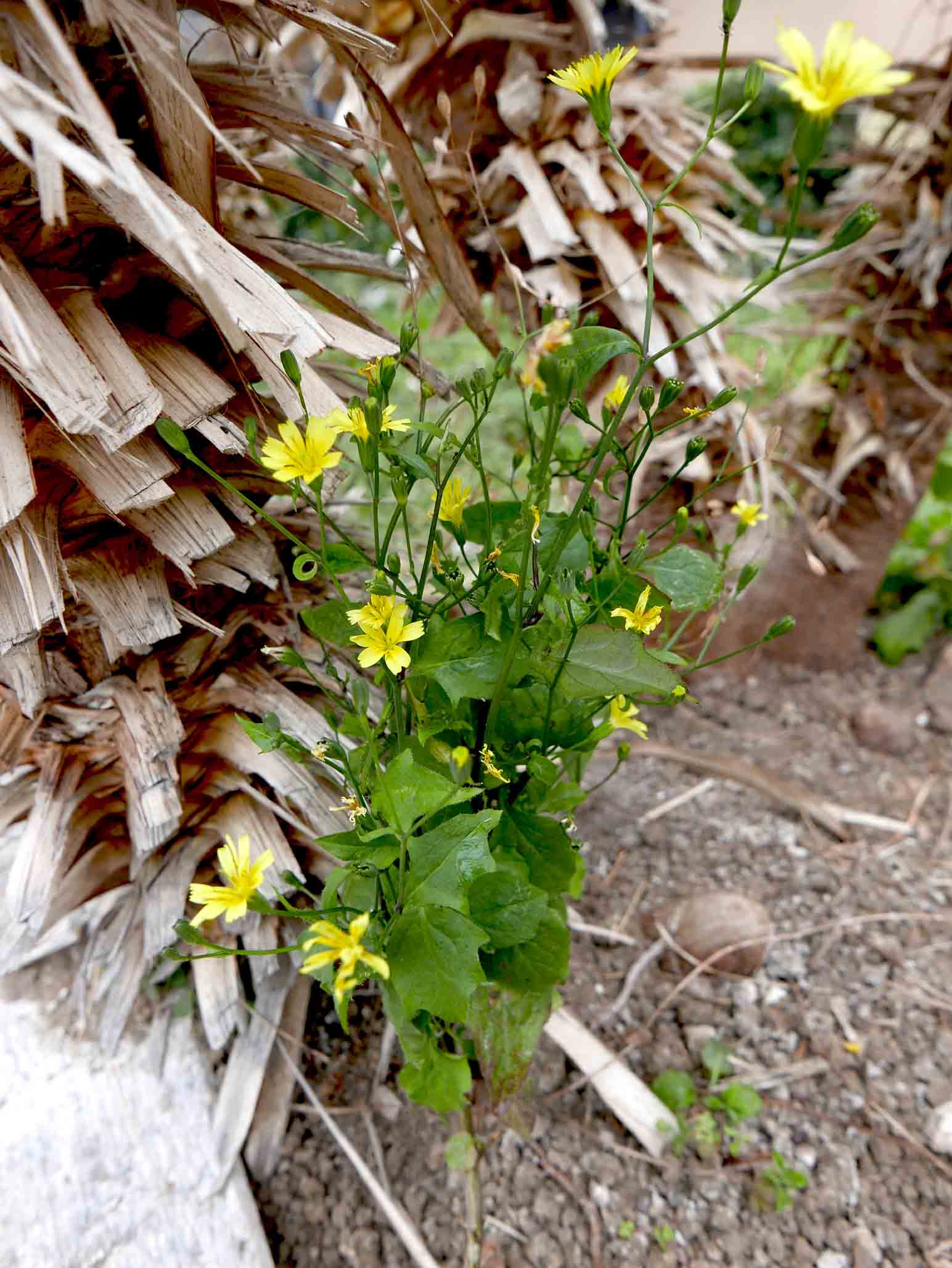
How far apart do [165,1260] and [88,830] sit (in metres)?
0.45

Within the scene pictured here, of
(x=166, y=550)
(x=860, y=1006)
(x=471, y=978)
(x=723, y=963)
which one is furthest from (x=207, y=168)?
(x=860, y=1006)

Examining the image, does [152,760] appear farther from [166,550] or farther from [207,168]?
[207,168]

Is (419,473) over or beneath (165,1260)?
over

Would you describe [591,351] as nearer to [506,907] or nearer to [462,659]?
[462,659]

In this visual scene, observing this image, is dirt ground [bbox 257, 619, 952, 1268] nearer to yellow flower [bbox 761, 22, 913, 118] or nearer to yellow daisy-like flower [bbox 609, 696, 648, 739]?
yellow daisy-like flower [bbox 609, 696, 648, 739]

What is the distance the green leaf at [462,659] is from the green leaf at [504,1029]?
0.32 m

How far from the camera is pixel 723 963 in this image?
123cm

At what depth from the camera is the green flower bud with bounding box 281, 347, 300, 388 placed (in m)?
0.63

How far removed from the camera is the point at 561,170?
1383 mm

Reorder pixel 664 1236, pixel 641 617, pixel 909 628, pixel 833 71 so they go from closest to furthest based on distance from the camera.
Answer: pixel 833 71
pixel 641 617
pixel 664 1236
pixel 909 628

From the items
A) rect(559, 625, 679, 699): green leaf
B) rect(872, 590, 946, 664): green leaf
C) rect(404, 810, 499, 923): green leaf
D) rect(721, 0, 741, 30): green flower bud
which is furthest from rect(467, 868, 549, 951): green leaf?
rect(872, 590, 946, 664): green leaf

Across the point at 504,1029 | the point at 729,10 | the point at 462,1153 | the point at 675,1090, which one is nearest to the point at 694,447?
the point at 729,10

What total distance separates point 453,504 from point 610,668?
0.19m

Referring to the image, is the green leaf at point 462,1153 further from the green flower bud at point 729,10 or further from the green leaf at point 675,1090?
the green flower bud at point 729,10
